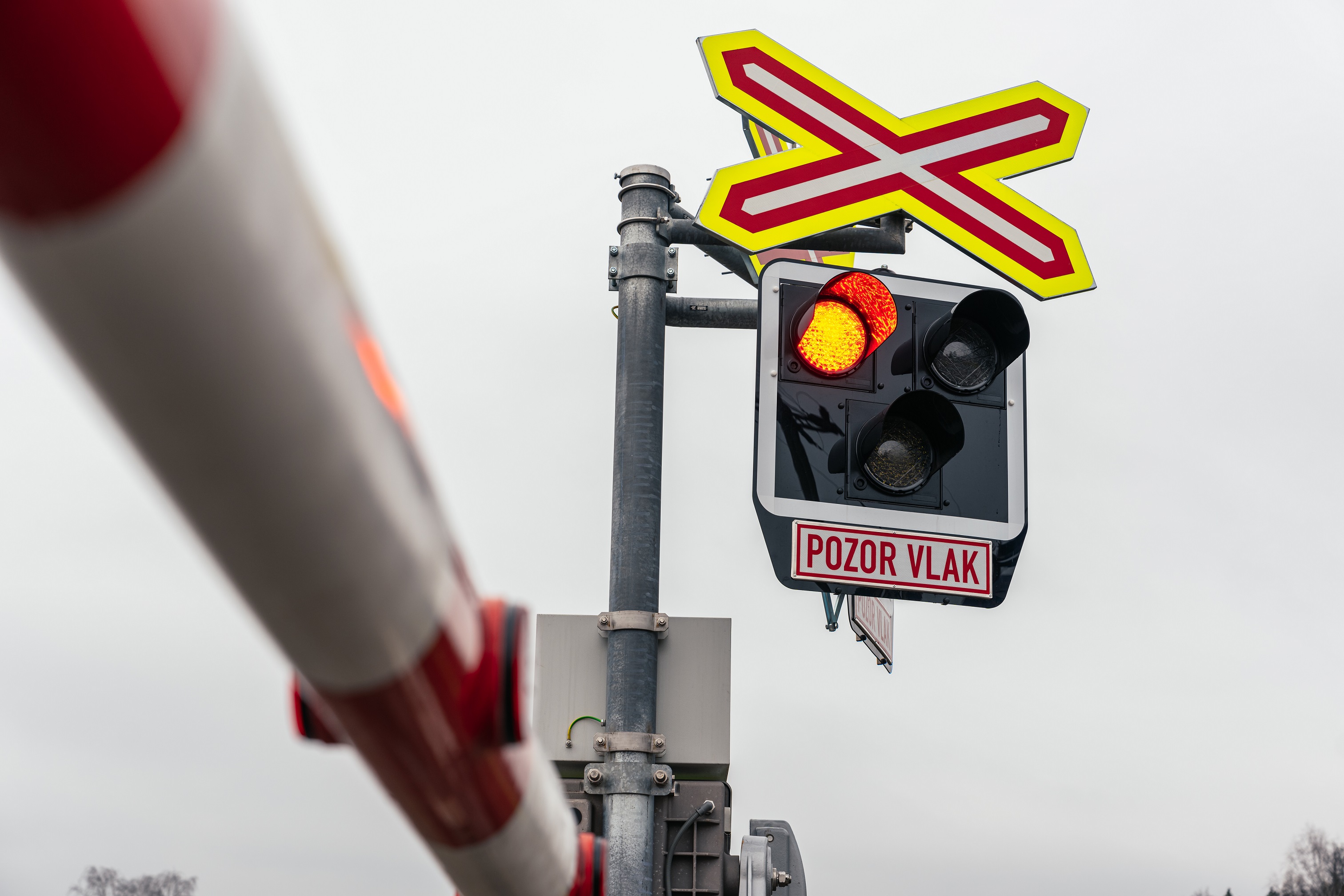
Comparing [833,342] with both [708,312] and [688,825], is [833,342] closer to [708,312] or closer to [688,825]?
[708,312]

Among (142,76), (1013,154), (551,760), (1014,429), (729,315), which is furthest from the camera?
(1013,154)

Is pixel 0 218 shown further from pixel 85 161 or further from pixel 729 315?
pixel 729 315

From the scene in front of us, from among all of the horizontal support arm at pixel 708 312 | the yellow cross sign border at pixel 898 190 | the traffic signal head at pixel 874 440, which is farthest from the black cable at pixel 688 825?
the yellow cross sign border at pixel 898 190

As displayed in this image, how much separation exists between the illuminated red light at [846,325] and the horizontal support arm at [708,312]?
22.3 inches

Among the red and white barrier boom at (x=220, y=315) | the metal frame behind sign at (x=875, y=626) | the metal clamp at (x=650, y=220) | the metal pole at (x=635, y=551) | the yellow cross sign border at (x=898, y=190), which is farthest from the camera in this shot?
the metal frame behind sign at (x=875, y=626)

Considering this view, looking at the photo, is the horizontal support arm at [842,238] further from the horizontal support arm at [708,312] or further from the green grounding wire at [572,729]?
the green grounding wire at [572,729]

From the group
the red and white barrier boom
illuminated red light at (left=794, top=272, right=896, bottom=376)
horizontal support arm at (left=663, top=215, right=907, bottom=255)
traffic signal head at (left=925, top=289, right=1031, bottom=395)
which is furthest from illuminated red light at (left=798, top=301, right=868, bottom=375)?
the red and white barrier boom

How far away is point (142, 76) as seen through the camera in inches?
29.5

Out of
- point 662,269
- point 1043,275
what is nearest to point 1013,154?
point 1043,275

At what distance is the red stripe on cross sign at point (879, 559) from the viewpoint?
4152mm

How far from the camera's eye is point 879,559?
4180 millimetres

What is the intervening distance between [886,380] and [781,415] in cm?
40

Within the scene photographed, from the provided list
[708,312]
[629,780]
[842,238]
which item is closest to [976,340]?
[842,238]

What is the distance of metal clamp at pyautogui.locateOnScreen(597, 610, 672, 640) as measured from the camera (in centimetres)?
418
